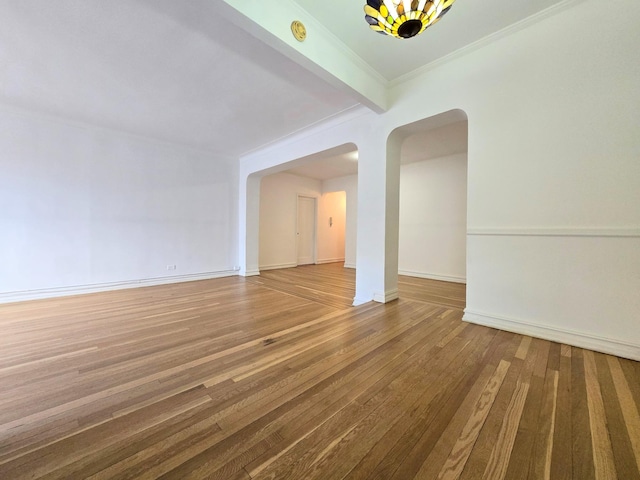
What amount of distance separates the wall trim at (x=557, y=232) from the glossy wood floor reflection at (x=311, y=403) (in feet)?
2.98

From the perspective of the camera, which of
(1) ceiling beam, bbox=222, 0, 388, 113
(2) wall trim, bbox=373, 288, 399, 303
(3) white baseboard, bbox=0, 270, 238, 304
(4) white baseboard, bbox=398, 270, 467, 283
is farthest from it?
(4) white baseboard, bbox=398, 270, 467, 283

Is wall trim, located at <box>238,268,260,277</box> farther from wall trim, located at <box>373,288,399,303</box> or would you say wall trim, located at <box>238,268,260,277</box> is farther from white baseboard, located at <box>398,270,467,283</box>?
white baseboard, located at <box>398,270,467,283</box>

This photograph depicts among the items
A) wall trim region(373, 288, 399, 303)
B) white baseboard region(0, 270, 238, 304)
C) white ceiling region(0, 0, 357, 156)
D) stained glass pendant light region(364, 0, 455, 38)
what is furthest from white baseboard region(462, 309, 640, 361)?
white baseboard region(0, 270, 238, 304)

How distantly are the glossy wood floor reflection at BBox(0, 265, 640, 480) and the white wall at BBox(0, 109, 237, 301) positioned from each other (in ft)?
5.41

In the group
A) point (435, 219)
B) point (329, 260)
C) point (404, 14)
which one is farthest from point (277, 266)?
point (404, 14)

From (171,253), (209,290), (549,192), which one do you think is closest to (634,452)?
(549,192)

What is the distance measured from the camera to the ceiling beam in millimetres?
1766

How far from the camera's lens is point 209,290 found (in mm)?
4188

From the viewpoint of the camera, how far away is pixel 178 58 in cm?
239

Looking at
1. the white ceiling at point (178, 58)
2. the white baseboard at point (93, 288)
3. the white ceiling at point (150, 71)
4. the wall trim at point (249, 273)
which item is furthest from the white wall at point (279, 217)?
the white ceiling at point (178, 58)

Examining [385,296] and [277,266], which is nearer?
[385,296]

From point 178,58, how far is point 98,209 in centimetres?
312

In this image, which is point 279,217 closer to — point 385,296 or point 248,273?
point 248,273

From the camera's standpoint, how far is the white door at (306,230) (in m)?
7.49
